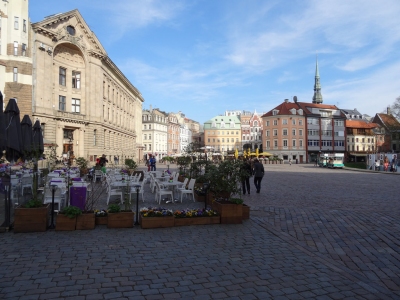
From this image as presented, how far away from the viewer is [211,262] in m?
5.53

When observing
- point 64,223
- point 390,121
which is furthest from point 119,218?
point 390,121

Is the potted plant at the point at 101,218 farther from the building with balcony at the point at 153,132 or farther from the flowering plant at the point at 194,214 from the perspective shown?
the building with balcony at the point at 153,132

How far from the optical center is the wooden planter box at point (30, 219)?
7262 mm

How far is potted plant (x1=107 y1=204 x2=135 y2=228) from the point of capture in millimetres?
7816

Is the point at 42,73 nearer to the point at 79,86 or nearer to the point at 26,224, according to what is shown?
the point at 79,86

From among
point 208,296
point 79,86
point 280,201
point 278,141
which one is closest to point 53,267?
point 208,296

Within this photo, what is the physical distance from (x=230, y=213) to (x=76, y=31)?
42.9 m

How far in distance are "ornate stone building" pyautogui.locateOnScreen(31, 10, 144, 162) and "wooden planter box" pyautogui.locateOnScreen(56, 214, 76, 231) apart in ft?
97.9

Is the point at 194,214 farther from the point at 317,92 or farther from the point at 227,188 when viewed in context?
the point at 317,92

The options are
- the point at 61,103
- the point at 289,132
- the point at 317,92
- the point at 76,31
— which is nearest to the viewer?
the point at 61,103

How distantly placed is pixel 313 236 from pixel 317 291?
3116 millimetres

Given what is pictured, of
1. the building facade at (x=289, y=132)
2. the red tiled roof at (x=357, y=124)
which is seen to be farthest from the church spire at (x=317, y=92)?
the building facade at (x=289, y=132)

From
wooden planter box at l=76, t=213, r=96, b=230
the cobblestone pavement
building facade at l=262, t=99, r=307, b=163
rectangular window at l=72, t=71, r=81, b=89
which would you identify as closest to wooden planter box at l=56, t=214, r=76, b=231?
wooden planter box at l=76, t=213, r=96, b=230

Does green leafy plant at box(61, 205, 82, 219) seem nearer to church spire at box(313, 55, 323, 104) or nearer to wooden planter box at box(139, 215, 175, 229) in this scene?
wooden planter box at box(139, 215, 175, 229)
